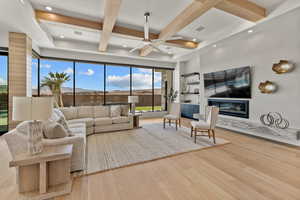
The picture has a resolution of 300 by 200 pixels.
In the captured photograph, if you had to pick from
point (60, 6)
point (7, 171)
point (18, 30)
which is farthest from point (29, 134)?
point (18, 30)

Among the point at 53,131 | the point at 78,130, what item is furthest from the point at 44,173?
the point at 78,130

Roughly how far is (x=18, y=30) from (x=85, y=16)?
1.82 meters

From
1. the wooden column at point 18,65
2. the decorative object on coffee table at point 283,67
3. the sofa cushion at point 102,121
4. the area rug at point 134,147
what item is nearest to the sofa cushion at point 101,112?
the sofa cushion at point 102,121

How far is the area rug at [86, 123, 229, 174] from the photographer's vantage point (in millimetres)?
2602

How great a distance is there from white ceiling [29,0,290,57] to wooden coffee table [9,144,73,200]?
10.4ft

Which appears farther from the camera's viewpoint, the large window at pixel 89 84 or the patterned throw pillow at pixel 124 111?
the large window at pixel 89 84

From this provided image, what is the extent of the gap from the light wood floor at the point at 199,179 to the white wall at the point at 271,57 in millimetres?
1331

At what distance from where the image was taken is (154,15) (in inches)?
141

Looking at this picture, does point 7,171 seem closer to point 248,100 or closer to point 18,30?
point 18,30

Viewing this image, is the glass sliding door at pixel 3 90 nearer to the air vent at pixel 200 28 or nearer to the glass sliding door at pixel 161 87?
the glass sliding door at pixel 161 87

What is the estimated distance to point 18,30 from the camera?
3.63m

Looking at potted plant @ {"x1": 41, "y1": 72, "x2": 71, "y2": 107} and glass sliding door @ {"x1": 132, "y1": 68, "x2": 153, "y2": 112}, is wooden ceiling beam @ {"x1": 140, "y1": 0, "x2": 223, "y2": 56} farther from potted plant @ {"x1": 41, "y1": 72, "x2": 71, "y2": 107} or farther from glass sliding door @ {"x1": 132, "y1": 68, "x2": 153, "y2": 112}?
potted plant @ {"x1": 41, "y1": 72, "x2": 71, "y2": 107}

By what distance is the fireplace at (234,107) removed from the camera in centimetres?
446

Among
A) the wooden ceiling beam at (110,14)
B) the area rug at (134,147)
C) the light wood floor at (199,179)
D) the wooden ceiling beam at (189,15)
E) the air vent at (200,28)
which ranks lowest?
the light wood floor at (199,179)
